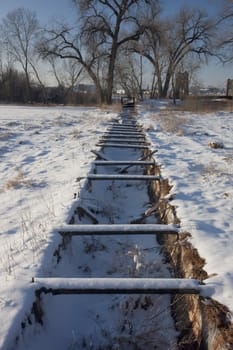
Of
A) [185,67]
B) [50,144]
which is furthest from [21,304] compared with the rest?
[185,67]

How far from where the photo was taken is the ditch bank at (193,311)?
65.6 inches

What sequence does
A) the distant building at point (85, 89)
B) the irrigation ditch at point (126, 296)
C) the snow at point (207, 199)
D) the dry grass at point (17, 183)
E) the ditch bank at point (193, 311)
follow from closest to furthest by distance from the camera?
1. the ditch bank at point (193, 311)
2. the irrigation ditch at point (126, 296)
3. the snow at point (207, 199)
4. the dry grass at point (17, 183)
5. the distant building at point (85, 89)

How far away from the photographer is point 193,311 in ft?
6.66

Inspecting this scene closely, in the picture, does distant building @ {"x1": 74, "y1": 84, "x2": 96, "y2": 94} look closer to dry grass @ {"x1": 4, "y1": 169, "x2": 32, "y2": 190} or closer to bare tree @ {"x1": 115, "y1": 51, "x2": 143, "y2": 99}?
bare tree @ {"x1": 115, "y1": 51, "x2": 143, "y2": 99}

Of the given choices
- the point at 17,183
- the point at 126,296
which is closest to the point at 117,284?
the point at 126,296

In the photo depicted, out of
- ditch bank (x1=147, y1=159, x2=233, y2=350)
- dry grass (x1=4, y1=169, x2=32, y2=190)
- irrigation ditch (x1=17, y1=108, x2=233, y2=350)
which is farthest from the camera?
dry grass (x1=4, y1=169, x2=32, y2=190)

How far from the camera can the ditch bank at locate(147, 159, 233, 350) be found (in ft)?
5.47

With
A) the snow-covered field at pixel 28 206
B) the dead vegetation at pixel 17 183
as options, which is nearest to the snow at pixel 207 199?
the snow-covered field at pixel 28 206

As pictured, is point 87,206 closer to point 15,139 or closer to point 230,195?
point 230,195

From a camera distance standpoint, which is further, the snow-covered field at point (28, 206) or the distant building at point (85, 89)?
the distant building at point (85, 89)

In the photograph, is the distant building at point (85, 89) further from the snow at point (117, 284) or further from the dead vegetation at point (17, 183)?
the snow at point (117, 284)

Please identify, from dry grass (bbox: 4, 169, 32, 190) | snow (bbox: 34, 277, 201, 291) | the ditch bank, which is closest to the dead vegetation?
dry grass (bbox: 4, 169, 32, 190)

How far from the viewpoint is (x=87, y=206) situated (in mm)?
3711

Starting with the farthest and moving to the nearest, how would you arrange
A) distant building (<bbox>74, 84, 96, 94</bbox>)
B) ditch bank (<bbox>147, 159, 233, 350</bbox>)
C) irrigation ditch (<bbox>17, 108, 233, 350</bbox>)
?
1. distant building (<bbox>74, 84, 96, 94</bbox>)
2. irrigation ditch (<bbox>17, 108, 233, 350</bbox>)
3. ditch bank (<bbox>147, 159, 233, 350</bbox>)
